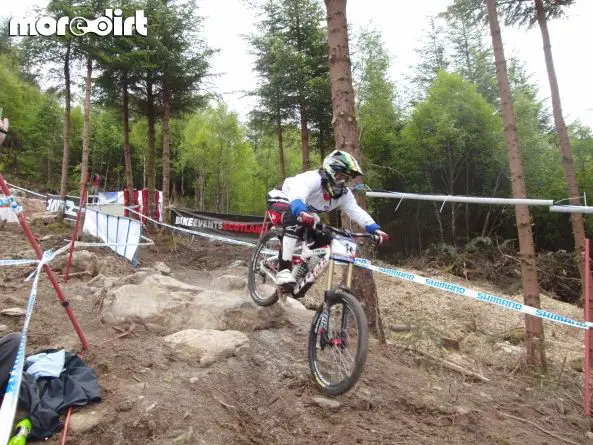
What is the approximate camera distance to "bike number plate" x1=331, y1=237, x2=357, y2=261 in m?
3.49

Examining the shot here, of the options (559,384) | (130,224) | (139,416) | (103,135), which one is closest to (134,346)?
(139,416)

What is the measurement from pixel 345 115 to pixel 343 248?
210 cm

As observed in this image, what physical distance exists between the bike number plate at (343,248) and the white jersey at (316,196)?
0.43 meters

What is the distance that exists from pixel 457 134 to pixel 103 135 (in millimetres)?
27428

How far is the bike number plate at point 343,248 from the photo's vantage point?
11.5 feet

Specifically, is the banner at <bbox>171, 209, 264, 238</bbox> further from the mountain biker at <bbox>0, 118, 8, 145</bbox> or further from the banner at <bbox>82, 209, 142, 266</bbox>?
the mountain biker at <bbox>0, 118, 8, 145</bbox>

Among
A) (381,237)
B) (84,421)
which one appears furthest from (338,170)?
(84,421)

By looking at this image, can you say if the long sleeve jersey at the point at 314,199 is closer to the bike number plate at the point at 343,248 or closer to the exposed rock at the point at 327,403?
the bike number plate at the point at 343,248

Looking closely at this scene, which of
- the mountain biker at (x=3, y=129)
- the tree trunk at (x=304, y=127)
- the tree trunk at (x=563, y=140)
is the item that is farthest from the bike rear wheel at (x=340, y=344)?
the tree trunk at (x=304, y=127)

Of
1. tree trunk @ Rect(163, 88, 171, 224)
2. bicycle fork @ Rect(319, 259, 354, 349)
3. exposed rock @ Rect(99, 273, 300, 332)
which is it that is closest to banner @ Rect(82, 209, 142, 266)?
tree trunk @ Rect(163, 88, 171, 224)

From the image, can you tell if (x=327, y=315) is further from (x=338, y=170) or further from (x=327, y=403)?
(x=338, y=170)

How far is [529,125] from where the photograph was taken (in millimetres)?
18109

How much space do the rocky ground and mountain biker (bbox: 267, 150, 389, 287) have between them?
935 millimetres

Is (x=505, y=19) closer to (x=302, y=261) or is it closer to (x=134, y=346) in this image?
(x=302, y=261)
